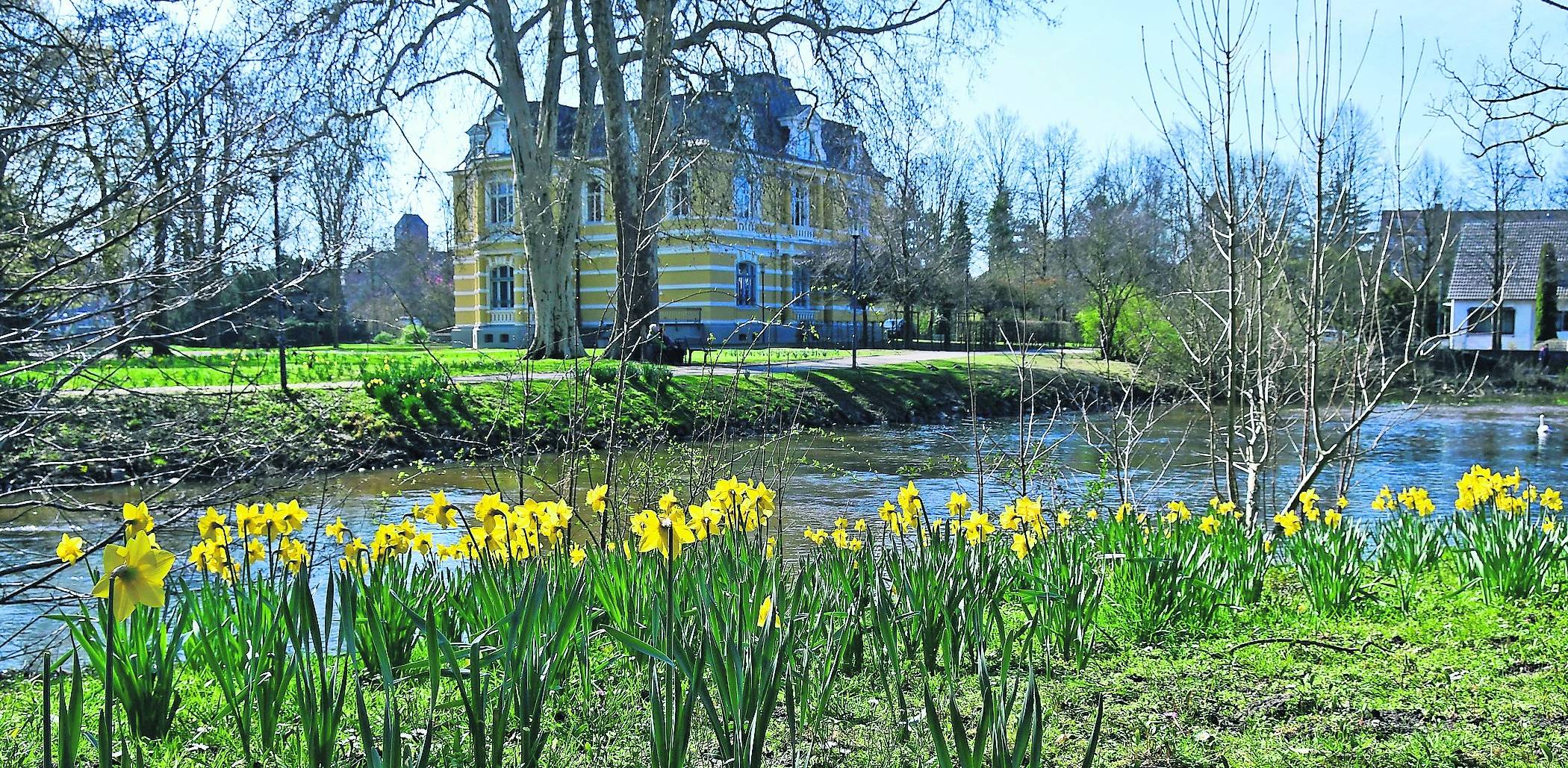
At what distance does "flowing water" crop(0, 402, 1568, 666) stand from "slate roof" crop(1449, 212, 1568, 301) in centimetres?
2743

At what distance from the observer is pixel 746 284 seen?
3669 cm

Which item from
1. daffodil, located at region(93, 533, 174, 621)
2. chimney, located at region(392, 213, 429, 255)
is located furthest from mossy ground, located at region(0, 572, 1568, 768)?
chimney, located at region(392, 213, 429, 255)

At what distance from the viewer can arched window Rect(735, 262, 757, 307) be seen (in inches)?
1420

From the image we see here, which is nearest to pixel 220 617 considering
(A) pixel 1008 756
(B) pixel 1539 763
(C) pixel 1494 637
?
(A) pixel 1008 756

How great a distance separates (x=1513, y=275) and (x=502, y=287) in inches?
1485

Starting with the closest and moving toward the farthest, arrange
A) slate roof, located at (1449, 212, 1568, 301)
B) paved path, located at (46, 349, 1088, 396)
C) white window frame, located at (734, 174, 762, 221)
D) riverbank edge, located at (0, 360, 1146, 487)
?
paved path, located at (46, 349, 1088, 396)
riverbank edge, located at (0, 360, 1146, 487)
white window frame, located at (734, 174, 762, 221)
slate roof, located at (1449, 212, 1568, 301)

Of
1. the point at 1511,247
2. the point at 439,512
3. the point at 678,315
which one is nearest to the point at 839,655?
the point at 439,512

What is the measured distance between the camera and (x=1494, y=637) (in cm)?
399

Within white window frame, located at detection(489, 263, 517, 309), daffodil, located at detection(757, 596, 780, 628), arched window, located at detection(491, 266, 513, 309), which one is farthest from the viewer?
arched window, located at detection(491, 266, 513, 309)

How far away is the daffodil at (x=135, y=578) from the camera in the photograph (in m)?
1.91

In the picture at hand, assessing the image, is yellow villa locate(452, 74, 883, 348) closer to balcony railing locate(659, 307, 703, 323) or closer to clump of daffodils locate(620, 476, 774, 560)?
balcony railing locate(659, 307, 703, 323)

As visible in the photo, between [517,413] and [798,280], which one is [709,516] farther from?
[798,280]

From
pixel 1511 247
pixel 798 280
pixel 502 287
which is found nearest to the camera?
pixel 502 287

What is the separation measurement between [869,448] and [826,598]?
489 inches
